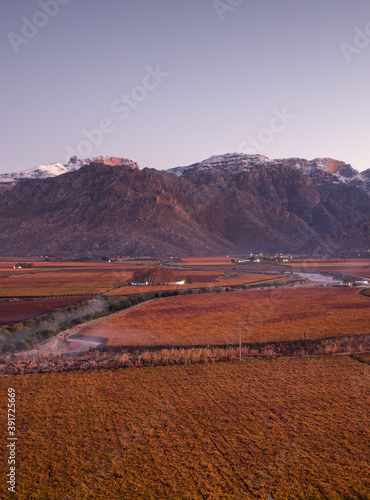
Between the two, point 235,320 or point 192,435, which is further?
point 235,320

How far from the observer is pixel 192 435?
48.6ft

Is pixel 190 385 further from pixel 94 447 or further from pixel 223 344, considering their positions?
pixel 223 344

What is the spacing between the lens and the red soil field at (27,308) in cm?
4181

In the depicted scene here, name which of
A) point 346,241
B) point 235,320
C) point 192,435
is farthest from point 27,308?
point 346,241

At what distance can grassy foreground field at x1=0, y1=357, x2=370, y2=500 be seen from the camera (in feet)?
38.2

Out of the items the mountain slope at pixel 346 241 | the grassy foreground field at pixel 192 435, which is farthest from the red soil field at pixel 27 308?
the mountain slope at pixel 346 241

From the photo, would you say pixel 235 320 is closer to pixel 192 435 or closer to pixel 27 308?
pixel 27 308

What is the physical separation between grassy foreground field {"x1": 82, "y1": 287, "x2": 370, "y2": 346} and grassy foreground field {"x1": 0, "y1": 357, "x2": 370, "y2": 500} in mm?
9292

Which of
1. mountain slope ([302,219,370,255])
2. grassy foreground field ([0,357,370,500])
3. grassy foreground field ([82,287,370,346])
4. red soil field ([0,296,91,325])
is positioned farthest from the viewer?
mountain slope ([302,219,370,255])

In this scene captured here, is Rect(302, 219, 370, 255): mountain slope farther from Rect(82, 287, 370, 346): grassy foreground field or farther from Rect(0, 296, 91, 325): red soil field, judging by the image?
Rect(0, 296, 91, 325): red soil field

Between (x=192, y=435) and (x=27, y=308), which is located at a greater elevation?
(x=27, y=308)

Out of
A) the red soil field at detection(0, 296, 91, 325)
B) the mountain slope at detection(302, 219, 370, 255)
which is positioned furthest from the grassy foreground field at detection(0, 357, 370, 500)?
the mountain slope at detection(302, 219, 370, 255)

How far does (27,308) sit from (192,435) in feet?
123

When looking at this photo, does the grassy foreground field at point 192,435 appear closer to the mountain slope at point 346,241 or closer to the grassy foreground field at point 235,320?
the grassy foreground field at point 235,320
